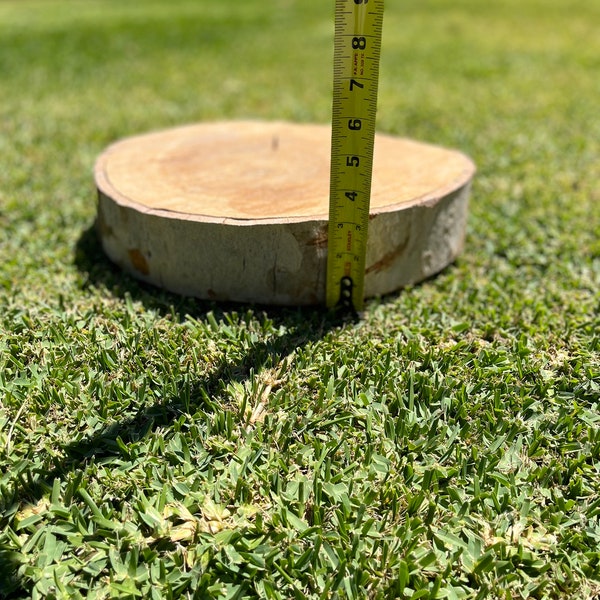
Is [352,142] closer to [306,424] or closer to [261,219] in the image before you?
[261,219]

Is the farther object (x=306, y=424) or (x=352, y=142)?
(x=352, y=142)

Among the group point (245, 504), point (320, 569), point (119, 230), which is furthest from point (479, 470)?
point (119, 230)

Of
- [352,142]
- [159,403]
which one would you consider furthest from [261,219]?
[159,403]

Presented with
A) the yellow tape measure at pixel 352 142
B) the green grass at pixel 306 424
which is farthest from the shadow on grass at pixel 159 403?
the yellow tape measure at pixel 352 142

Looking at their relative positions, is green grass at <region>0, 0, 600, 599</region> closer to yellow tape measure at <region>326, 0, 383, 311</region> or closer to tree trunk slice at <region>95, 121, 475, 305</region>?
tree trunk slice at <region>95, 121, 475, 305</region>

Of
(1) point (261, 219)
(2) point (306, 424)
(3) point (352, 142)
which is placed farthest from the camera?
(1) point (261, 219)

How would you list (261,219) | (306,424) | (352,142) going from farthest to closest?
1. (261,219)
2. (352,142)
3. (306,424)

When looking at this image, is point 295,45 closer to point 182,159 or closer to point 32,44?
point 32,44

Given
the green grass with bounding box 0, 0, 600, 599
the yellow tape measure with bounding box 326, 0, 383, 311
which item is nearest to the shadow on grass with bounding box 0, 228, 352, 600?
the green grass with bounding box 0, 0, 600, 599
